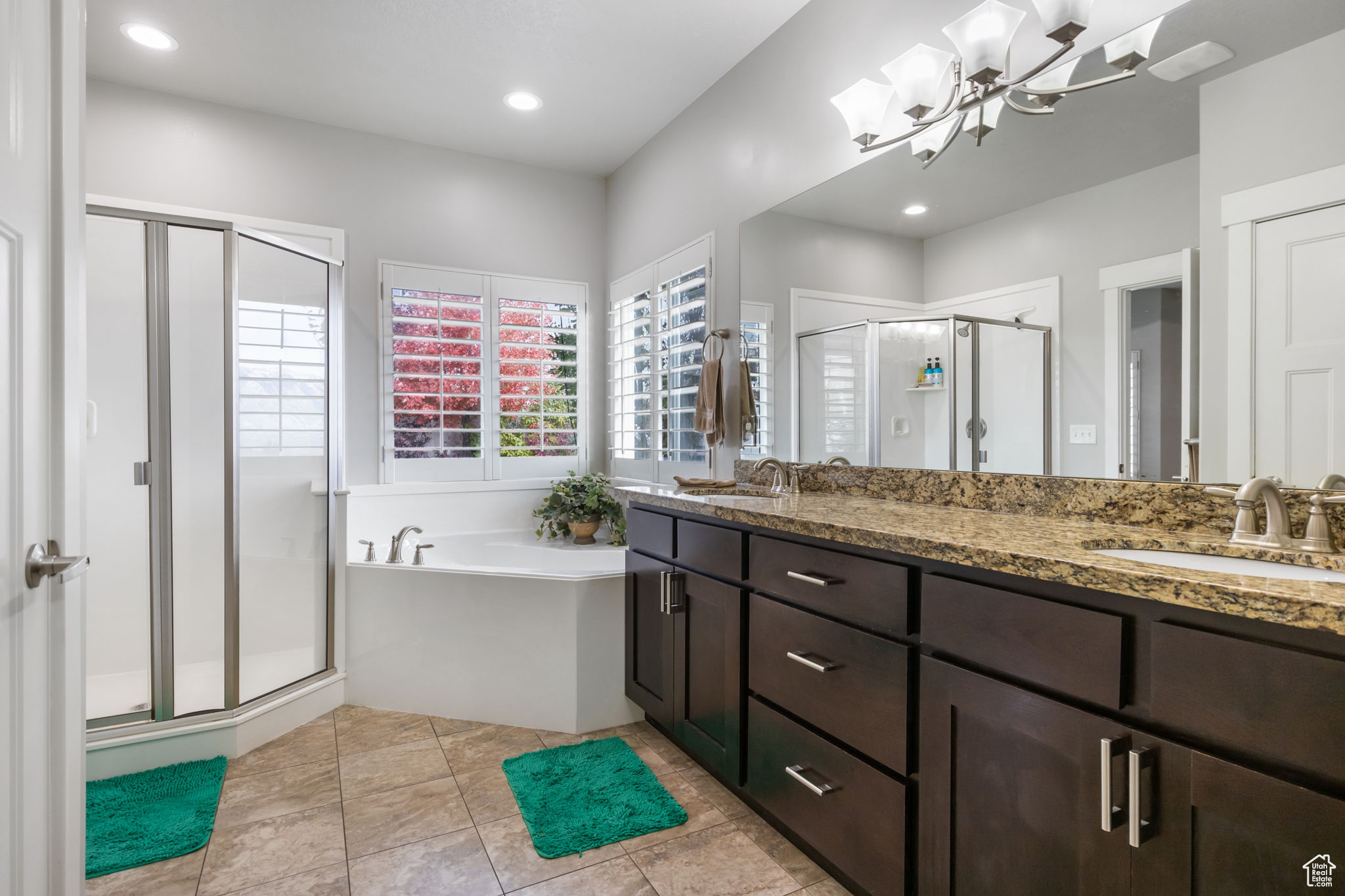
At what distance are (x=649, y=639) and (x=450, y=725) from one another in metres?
0.91

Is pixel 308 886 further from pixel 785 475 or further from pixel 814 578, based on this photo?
pixel 785 475

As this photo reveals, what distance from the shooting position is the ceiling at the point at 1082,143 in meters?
1.30

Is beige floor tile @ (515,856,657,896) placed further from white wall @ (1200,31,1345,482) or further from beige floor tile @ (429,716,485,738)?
white wall @ (1200,31,1345,482)

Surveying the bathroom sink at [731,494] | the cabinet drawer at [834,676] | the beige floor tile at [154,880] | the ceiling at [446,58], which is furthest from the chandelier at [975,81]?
the beige floor tile at [154,880]

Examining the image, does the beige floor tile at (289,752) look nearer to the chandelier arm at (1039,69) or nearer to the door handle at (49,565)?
the door handle at (49,565)

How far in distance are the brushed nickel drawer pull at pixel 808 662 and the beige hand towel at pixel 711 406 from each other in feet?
Result: 4.14

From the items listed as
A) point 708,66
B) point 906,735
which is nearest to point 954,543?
point 906,735

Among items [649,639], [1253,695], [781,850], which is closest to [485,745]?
[649,639]

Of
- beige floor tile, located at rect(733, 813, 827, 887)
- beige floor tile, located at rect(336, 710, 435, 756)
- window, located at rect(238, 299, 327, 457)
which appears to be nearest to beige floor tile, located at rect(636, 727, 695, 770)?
beige floor tile, located at rect(733, 813, 827, 887)

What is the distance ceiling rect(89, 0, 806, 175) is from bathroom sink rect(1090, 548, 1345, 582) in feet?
7.06

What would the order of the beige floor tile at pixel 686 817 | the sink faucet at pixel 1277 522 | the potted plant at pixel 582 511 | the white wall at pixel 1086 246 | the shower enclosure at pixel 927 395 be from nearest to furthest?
the sink faucet at pixel 1277 522, the white wall at pixel 1086 246, the shower enclosure at pixel 927 395, the beige floor tile at pixel 686 817, the potted plant at pixel 582 511

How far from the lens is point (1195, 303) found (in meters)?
1.37

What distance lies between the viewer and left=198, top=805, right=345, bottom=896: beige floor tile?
1693mm

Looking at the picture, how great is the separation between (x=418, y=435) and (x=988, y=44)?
115 inches
